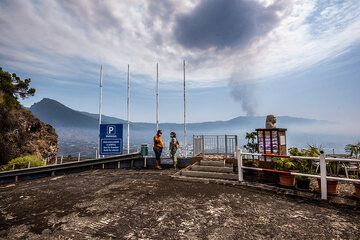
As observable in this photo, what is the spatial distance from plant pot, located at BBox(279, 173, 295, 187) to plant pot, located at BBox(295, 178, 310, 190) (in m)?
0.18

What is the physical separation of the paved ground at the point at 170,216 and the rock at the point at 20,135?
18.6 metres

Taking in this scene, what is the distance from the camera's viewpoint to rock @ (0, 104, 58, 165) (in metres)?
24.1

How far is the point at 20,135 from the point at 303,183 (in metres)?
27.7

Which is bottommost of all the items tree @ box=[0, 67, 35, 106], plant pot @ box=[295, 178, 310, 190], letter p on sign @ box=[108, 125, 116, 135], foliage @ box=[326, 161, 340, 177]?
plant pot @ box=[295, 178, 310, 190]

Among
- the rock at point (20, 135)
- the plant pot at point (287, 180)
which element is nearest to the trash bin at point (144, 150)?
the plant pot at point (287, 180)

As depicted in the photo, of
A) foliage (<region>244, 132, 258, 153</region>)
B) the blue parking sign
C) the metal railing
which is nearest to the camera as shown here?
the metal railing

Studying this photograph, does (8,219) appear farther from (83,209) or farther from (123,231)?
(123,231)

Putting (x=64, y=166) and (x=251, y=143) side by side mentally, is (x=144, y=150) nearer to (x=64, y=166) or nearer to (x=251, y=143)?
(x=64, y=166)

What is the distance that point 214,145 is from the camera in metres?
16.7

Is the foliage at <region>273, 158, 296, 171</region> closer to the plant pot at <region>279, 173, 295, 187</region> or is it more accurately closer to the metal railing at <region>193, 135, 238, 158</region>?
the plant pot at <region>279, 173, 295, 187</region>

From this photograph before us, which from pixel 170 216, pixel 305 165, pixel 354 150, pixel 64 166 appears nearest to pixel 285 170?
pixel 305 165

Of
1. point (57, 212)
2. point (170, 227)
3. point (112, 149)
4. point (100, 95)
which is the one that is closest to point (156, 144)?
point (112, 149)

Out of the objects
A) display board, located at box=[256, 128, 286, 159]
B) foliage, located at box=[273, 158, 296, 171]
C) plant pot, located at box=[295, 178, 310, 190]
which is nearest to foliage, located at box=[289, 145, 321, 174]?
foliage, located at box=[273, 158, 296, 171]

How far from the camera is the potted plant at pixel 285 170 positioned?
8.75 metres
